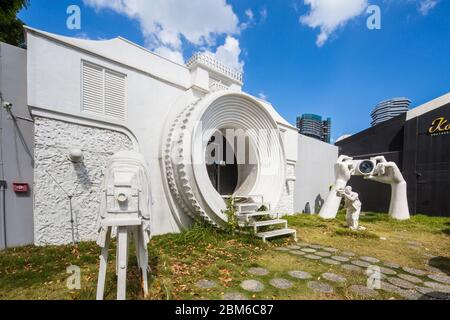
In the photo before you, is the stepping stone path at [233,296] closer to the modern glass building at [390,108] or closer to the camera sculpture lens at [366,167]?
the camera sculpture lens at [366,167]

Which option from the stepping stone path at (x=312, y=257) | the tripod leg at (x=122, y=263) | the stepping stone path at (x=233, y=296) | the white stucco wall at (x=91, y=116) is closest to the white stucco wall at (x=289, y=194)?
the stepping stone path at (x=312, y=257)

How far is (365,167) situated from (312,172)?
2.35m

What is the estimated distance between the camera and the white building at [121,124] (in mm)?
A: 4012

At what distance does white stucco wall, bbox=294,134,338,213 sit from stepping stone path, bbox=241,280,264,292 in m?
7.31

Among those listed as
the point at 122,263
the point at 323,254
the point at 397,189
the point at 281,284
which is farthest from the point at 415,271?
the point at 397,189

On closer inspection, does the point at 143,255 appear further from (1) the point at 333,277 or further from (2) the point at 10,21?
(2) the point at 10,21

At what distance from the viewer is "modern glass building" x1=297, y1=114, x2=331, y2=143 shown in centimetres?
4866

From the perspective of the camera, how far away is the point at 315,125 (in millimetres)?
50656

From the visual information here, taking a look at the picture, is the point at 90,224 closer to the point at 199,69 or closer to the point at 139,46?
the point at 139,46

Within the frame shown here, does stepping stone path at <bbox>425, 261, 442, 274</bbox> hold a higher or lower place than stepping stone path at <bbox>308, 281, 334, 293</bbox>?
lower

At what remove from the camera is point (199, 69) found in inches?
250

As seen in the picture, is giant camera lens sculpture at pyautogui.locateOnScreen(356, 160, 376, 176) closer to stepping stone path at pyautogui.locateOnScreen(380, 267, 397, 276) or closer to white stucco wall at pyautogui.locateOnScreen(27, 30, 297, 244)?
stepping stone path at pyautogui.locateOnScreen(380, 267, 397, 276)

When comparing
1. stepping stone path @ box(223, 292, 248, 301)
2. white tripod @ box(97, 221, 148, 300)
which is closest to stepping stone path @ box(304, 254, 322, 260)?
stepping stone path @ box(223, 292, 248, 301)
